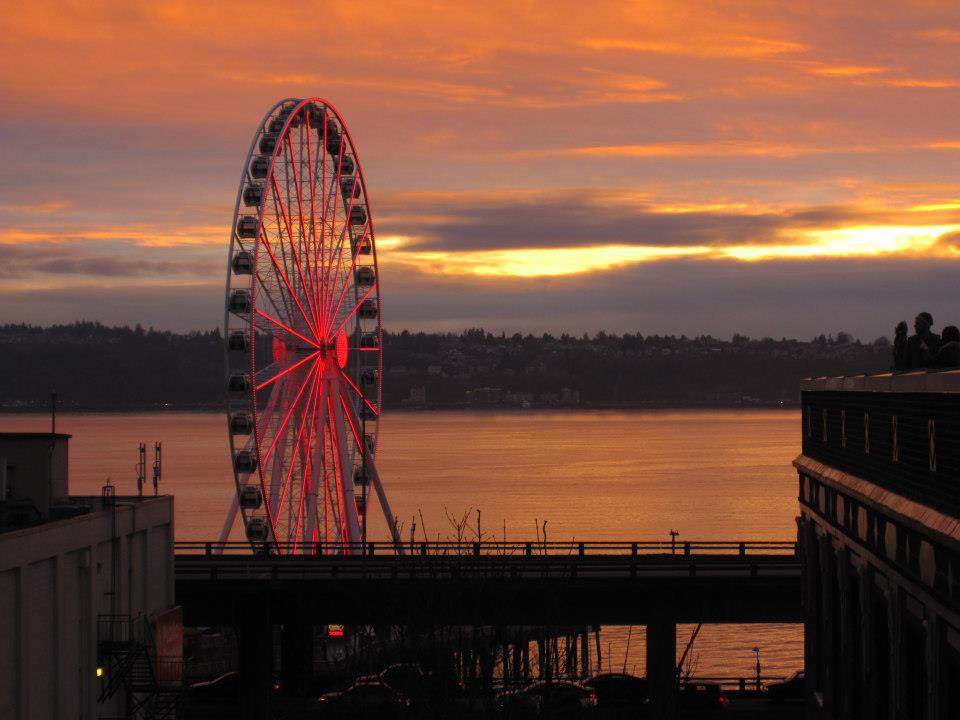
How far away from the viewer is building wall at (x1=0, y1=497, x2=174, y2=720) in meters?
27.7

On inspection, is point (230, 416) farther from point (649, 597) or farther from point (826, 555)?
point (826, 555)

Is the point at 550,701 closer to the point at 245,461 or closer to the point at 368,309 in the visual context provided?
the point at 245,461

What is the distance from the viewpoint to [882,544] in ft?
95.4

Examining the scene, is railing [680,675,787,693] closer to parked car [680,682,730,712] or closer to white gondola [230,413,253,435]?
parked car [680,682,730,712]

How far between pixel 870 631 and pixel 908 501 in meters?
5.49

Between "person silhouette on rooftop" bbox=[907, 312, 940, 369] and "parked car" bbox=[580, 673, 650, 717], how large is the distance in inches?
542

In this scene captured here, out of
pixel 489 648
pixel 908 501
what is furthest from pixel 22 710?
pixel 908 501

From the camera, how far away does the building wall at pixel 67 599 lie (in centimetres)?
2767

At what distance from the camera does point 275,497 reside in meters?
54.7

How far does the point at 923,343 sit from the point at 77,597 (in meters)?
16.9

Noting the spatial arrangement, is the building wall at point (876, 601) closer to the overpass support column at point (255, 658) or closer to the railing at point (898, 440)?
the railing at point (898, 440)

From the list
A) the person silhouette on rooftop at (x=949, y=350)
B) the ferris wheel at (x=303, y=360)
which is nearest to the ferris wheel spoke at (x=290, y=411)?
the ferris wheel at (x=303, y=360)

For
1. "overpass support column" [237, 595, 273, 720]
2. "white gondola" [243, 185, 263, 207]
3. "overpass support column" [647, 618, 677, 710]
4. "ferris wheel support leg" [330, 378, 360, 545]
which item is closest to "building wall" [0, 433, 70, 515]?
"overpass support column" [237, 595, 273, 720]

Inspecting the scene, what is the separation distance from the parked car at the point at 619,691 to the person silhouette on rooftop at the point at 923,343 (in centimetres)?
1377
